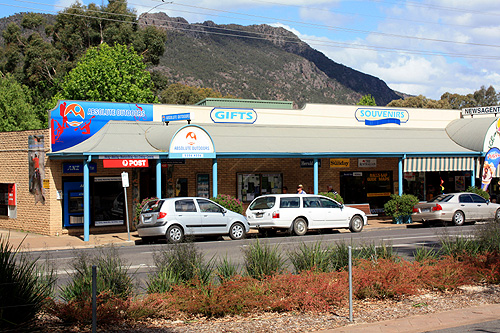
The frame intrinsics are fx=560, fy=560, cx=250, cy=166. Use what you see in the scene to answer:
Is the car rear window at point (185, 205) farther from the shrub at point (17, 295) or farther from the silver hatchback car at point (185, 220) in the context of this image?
the shrub at point (17, 295)

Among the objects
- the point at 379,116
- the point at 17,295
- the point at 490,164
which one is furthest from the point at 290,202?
→ the point at 17,295

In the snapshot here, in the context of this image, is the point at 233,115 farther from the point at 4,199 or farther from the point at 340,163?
the point at 4,199

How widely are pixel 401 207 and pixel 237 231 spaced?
30.7ft

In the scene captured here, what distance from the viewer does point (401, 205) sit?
26.2 meters

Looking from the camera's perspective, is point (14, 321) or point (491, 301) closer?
point (14, 321)

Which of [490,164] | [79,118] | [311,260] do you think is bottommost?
[311,260]

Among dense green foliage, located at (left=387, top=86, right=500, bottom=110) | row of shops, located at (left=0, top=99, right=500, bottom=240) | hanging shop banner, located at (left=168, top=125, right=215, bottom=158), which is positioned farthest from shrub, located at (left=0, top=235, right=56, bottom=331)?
dense green foliage, located at (left=387, top=86, right=500, bottom=110)

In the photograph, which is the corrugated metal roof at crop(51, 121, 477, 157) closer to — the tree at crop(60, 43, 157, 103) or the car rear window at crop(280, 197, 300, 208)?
the car rear window at crop(280, 197, 300, 208)

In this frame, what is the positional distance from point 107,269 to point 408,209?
19712 millimetres

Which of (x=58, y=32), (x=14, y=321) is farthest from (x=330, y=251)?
(x=58, y=32)

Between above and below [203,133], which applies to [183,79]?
above

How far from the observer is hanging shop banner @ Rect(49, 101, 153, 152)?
22812 millimetres

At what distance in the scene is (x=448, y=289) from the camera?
10.4m

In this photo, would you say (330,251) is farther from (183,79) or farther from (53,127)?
(183,79)
